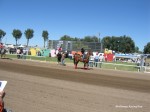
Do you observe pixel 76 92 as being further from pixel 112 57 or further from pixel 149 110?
pixel 112 57

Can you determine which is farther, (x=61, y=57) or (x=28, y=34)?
(x=28, y=34)

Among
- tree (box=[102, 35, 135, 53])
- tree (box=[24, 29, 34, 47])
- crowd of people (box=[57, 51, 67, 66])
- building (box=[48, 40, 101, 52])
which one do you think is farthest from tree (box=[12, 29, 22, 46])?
crowd of people (box=[57, 51, 67, 66])

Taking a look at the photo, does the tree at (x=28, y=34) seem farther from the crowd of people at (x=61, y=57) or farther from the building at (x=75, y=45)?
the crowd of people at (x=61, y=57)

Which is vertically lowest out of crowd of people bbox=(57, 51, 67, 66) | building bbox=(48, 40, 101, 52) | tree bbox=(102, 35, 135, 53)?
crowd of people bbox=(57, 51, 67, 66)

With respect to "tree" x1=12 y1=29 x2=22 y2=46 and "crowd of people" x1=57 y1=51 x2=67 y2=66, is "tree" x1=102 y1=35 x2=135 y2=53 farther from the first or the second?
"crowd of people" x1=57 y1=51 x2=67 y2=66

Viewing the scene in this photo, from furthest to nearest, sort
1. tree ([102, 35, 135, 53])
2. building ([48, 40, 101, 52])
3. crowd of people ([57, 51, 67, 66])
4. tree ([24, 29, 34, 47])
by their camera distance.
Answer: tree ([102, 35, 135, 53]) → tree ([24, 29, 34, 47]) → building ([48, 40, 101, 52]) → crowd of people ([57, 51, 67, 66])

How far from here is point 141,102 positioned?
10.2 metres

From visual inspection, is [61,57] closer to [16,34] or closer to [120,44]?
[16,34]

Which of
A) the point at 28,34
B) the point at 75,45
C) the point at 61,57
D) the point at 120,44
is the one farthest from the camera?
the point at 120,44

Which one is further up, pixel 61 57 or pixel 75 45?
pixel 75 45

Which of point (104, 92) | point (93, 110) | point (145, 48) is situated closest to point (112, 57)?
point (104, 92)

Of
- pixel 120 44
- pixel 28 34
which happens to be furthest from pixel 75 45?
pixel 120 44

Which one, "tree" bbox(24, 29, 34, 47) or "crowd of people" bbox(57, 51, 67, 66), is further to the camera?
"tree" bbox(24, 29, 34, 47)

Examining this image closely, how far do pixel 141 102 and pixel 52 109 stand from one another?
10.4ft
